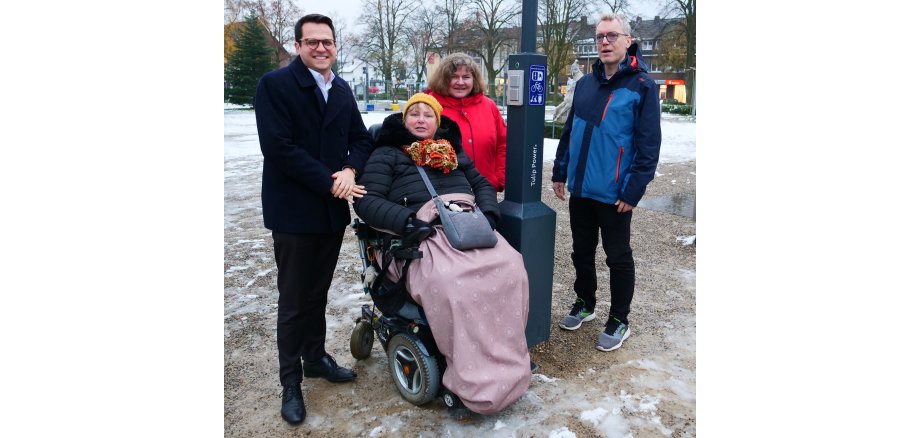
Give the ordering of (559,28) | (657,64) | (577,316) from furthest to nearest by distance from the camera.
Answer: (657,64) → (559,28) → (577,316)

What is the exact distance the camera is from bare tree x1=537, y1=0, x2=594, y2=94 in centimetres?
2923

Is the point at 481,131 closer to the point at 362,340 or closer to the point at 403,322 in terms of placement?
the point at 403,322

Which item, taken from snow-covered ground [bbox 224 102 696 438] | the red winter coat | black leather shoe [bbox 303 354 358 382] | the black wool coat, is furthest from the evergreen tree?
the black wool coat

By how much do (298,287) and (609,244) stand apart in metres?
1.92

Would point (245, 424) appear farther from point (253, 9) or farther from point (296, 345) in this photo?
point (253, 9)

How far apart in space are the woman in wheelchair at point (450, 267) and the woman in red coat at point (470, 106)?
278mm

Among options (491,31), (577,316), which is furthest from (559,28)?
(577,316)

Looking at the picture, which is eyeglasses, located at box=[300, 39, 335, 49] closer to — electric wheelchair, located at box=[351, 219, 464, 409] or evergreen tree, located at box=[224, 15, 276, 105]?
electric wheelchair, located at box=[351, 219, 464, 409]

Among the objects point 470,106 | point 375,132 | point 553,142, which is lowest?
point 375,132

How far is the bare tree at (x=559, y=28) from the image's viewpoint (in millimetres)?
29234

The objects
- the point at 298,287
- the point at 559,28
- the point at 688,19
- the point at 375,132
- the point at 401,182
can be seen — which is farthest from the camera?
the point at 559,28

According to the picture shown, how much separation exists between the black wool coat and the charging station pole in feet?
3.16

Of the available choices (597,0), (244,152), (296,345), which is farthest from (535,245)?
(597,0)

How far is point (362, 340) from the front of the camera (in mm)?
3469
